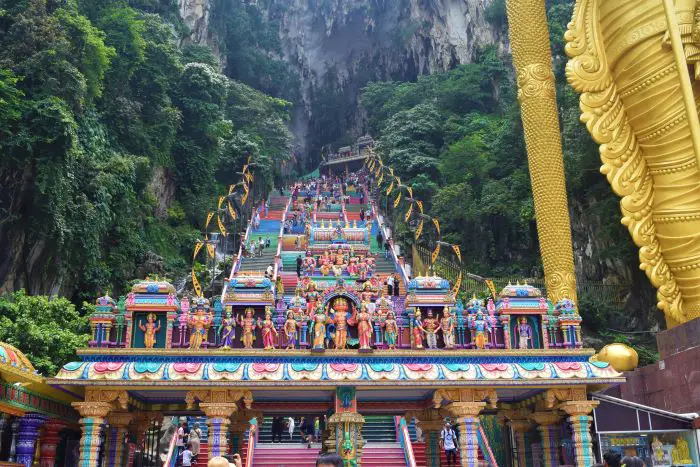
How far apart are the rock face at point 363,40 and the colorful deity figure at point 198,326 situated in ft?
144

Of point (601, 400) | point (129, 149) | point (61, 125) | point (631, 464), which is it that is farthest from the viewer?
point (129, 149)

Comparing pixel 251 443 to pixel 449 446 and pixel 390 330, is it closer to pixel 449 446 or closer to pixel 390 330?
pixel 449 446

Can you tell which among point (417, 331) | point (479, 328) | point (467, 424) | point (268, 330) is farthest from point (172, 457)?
point (479, 328)

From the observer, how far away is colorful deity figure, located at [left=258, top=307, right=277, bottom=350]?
11.2 meters

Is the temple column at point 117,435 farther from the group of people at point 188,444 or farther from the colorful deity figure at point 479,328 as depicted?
the colorful deity figure at point 479,328

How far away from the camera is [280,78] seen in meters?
59.4

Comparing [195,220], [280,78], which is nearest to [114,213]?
[195,220]

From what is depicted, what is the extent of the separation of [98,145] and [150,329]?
1540 cm

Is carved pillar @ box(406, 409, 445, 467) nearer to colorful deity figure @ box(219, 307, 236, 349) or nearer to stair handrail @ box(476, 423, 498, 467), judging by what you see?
stair handrail @ box(476, 423, 498, 467)

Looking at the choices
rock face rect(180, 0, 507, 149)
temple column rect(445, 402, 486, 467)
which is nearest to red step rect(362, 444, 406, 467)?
temple column rect(445, 402, 486, 467)

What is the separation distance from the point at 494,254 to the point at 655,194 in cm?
1645

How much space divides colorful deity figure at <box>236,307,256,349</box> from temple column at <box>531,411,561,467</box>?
17.0 ft

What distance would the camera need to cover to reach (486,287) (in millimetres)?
23438

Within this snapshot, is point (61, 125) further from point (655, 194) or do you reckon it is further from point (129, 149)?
point (655, 194)
